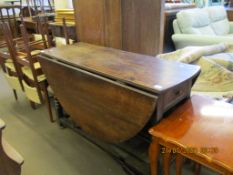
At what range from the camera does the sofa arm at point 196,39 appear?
274cm

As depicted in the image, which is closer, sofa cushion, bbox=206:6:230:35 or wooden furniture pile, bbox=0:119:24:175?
wooden furniture pile, bbox=0:119:24:175

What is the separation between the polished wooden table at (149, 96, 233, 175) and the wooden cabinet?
0.93 meters

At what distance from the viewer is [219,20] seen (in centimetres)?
402

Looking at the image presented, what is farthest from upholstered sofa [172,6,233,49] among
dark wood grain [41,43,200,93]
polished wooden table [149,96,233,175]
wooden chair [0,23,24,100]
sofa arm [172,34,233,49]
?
wooden chair [0,23,24,100]

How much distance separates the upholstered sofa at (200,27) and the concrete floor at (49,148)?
196 centimetres

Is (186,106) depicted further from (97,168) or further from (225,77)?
(97,168)

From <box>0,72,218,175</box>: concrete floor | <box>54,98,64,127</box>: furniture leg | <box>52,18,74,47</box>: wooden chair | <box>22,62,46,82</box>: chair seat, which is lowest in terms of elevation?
<box>0,72,218,175</box>: concrete floor

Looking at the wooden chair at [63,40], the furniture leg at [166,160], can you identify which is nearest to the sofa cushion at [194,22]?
the wooden chair at [63,40]

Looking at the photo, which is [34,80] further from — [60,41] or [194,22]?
[194,22]

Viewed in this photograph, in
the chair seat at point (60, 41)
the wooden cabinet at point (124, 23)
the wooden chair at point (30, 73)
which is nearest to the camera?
the wooden cabinet at point (124, 23)

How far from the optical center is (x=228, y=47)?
2145 millimetres

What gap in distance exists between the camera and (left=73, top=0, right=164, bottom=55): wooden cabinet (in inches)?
73.1

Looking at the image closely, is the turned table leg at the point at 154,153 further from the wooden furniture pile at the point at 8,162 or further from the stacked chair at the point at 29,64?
the stacked chair at the point at 29,64

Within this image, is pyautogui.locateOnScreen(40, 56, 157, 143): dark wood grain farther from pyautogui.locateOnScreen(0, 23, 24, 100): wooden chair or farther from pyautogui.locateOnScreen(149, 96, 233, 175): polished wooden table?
pyautogui.locateOnScreen(0, 23, 24, 100): wooden chair
